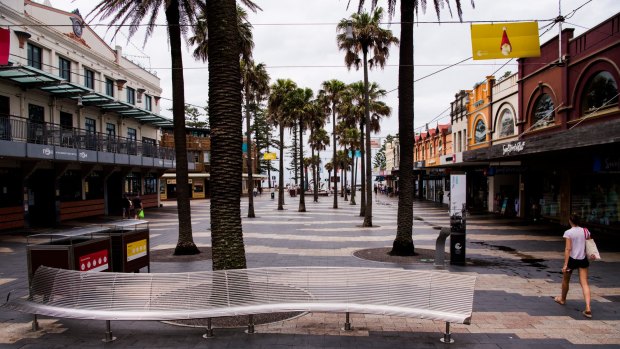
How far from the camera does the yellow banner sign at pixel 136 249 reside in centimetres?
952

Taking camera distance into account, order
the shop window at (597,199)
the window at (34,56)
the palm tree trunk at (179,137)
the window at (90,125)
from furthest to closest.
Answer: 1. the window at (90,125)
2. the window at (34,56)
3. the shop window at (597,199)
4. the palm tree trunk at (179,137)

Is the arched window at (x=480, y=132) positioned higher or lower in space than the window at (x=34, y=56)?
lower

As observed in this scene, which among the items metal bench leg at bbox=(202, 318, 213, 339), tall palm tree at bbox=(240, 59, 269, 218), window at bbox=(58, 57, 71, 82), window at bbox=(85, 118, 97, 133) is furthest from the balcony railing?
metal bench leg at bbox=(202, 318, 213, 339)

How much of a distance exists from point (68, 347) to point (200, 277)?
1960 mm

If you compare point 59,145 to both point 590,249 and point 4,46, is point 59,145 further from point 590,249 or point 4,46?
point 590,249

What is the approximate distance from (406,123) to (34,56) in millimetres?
20868

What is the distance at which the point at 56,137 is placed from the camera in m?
20.6

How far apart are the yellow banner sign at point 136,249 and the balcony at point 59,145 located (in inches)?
428

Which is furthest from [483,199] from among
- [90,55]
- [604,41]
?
[90,55]

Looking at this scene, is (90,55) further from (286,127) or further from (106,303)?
(106,303)

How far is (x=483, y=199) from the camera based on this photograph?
112 ft

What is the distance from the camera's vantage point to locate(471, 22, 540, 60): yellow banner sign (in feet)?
43.5

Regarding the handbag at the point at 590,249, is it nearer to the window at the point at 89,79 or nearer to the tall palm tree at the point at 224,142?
the tall palm tree at the point at 224,142

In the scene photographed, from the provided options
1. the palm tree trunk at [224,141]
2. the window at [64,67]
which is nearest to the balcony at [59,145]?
the window at [64,67]
